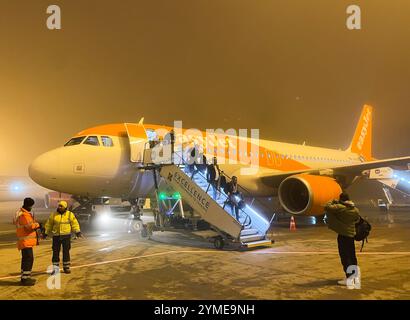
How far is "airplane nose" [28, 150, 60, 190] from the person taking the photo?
1082cm

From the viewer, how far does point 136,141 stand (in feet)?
38.2

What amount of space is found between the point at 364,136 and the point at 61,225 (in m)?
24.6

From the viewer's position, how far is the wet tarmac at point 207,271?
5.45 m

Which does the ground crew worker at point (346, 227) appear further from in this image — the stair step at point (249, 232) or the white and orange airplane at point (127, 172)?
the white and orange airplane at point (127, 172)

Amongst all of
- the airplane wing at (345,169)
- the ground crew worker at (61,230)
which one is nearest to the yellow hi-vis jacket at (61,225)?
the ground crew worker at (61,230)

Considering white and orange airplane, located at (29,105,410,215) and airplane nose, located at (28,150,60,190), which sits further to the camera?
white and orange airplane, located at (29,105,410,215)

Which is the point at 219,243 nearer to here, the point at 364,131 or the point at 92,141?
the point at 92,141

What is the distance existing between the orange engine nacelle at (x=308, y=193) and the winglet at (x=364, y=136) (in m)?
13.8

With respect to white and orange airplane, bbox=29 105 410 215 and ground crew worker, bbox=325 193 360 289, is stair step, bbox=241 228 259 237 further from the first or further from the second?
white and orange airplane, bbox=29 105 410 215

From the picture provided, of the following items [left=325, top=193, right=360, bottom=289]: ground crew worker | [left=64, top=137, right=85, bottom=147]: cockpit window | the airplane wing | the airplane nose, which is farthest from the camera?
the airplane wing

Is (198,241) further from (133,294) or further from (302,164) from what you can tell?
(302,164)

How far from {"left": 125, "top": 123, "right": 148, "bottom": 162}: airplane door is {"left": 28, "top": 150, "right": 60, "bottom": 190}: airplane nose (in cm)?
215

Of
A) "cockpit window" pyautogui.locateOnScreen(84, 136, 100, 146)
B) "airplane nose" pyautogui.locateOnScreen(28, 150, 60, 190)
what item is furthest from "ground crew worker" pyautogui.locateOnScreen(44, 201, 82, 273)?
"cockpit window" pyautogui.locateOnScreen(84, 136, 100, 146)

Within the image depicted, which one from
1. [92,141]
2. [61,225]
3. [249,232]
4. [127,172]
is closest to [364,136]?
[249,232]
